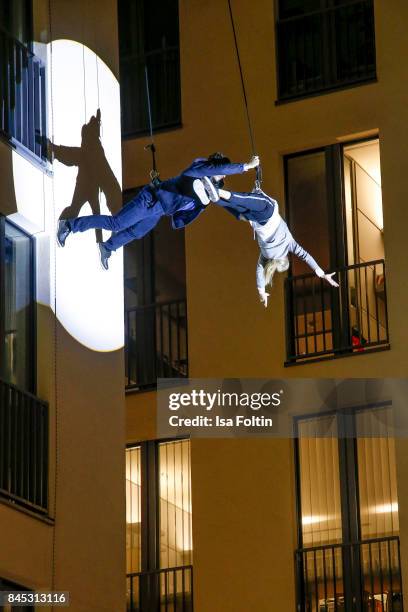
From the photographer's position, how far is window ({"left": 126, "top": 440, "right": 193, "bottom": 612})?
1082 inches

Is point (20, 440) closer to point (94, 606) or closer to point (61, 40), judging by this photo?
point (94, 606)

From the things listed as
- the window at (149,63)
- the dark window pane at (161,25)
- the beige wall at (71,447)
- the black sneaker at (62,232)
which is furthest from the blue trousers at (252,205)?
the dark window pane at (161,25)

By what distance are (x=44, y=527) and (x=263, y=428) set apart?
7.62 m

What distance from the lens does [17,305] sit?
2098 cm

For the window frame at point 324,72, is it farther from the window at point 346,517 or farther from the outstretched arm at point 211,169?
the outstretched arm at point 211,169

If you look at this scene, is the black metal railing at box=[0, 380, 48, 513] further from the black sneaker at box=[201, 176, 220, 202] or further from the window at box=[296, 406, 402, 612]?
the window at box=[296, 406, 402, 612]

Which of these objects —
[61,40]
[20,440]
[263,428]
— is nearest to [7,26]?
[61,40]

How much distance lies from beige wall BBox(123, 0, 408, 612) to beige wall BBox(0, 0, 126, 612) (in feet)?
16.5

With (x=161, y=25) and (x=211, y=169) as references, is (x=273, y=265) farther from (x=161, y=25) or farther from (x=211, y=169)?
(x=161, y=25)

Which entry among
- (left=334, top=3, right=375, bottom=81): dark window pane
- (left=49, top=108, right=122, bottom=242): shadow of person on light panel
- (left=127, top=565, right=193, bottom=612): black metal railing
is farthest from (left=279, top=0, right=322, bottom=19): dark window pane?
(left=127, top=565, right=193, bottom=612): black metal railing

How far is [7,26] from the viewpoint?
21609 millimetres

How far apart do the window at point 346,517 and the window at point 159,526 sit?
6.05 ft

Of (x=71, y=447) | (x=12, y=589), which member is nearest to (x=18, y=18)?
(x=71, y=447)

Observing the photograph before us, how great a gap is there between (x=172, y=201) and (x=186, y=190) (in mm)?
224
